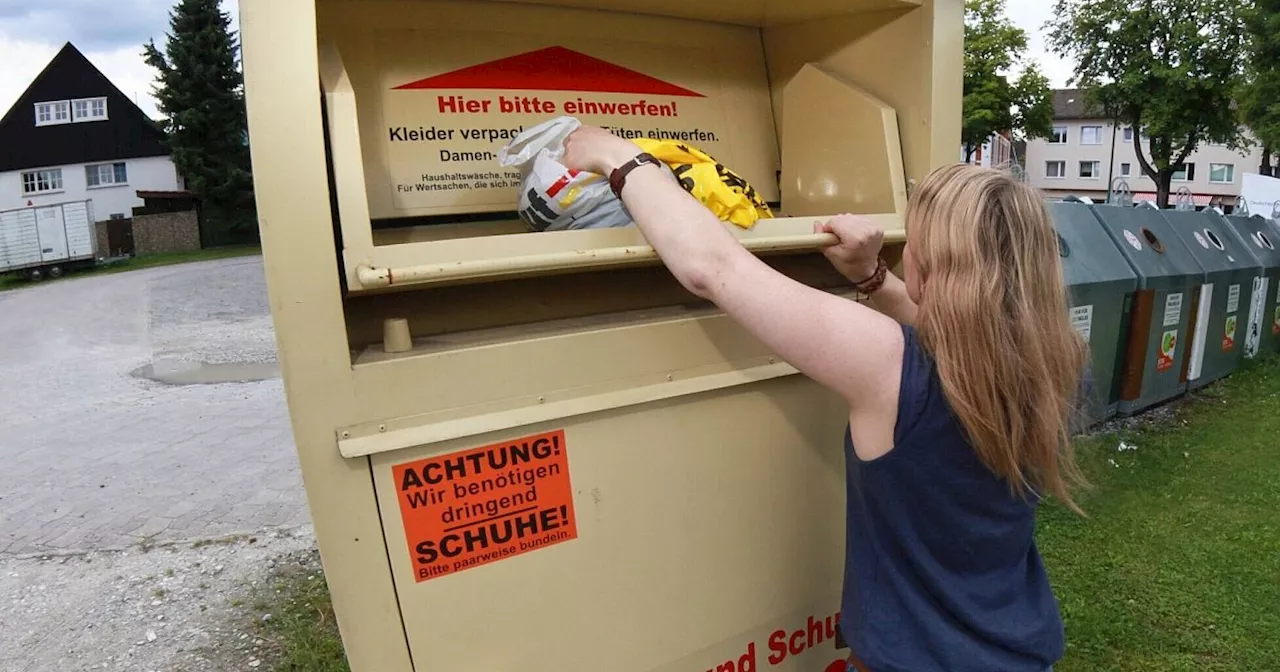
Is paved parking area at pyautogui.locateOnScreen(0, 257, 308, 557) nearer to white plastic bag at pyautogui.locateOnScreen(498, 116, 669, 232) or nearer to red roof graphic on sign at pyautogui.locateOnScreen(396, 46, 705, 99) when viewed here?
red roof graphic on sign at pyautogui.locateOnScreen(396, 46, 705, 99)

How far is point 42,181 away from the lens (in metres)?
34.6

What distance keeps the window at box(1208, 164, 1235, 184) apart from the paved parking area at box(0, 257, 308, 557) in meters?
50.3

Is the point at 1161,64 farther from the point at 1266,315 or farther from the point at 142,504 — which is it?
the point at 142,504

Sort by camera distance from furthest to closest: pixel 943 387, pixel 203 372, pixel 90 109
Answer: pixel 90 109 < pixel 203 372 < pixel 943 387

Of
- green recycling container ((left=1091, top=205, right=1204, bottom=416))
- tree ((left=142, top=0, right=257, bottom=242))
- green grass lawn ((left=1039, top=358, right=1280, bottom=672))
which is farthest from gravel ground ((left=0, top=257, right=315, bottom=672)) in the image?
tree ((left=142, top=0, right=257, bottom=242))

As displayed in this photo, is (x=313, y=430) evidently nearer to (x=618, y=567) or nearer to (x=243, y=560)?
(x=618, y=567)

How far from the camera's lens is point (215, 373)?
29.3 ft

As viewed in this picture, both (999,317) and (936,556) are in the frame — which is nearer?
(999,317)

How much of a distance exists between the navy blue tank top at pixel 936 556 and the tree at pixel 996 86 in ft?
93.7

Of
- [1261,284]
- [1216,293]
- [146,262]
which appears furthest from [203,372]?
[146,262]

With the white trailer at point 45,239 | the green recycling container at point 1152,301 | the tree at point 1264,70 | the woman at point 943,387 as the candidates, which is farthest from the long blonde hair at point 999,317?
the white trailer at point 45,239

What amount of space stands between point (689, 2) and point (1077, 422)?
1.30 meters

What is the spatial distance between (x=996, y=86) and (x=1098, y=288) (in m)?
26.3

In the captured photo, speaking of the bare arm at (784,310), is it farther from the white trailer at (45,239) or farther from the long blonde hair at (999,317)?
the white trailer at (45,239)
